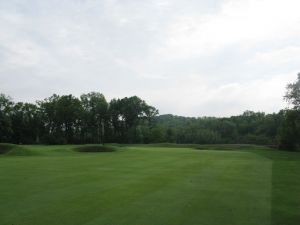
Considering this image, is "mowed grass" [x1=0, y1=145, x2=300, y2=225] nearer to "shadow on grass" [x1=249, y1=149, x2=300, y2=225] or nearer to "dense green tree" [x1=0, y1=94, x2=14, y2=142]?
"shadow on grass" [x1=249, y1=149, x2=300, y2=225]

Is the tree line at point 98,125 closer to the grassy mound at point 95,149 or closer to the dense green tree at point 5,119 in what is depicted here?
the dense green tree at point 5,119

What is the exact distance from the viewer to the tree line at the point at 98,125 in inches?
3834

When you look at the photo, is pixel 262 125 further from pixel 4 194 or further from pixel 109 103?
pixel 4 194

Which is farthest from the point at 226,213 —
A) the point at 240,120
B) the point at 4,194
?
the point at 240,120

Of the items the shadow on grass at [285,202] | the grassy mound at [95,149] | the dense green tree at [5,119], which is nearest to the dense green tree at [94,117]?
the dense green tree at [5,119]

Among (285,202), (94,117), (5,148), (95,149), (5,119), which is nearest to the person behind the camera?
(285,202)

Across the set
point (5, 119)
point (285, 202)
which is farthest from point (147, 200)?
point (5, 119)

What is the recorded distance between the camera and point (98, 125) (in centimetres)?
10944

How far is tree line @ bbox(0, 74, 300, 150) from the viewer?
97.4m

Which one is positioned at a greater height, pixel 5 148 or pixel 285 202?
pixel 5 148

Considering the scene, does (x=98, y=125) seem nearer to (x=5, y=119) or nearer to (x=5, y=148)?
(x=5, y=119)

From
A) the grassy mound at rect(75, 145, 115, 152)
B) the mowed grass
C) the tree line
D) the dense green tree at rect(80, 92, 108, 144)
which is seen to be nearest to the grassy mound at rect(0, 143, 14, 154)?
the grassy mound at rect(75, 145, 115, 152)

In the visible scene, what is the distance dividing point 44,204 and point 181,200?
181 inches

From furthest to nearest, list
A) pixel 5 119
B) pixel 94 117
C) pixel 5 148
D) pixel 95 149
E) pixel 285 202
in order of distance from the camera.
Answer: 1. pixel 94 117
2. pixel 5 119
3. pixel 95 149
4. pixel 5 148
5. pixel 285 202
